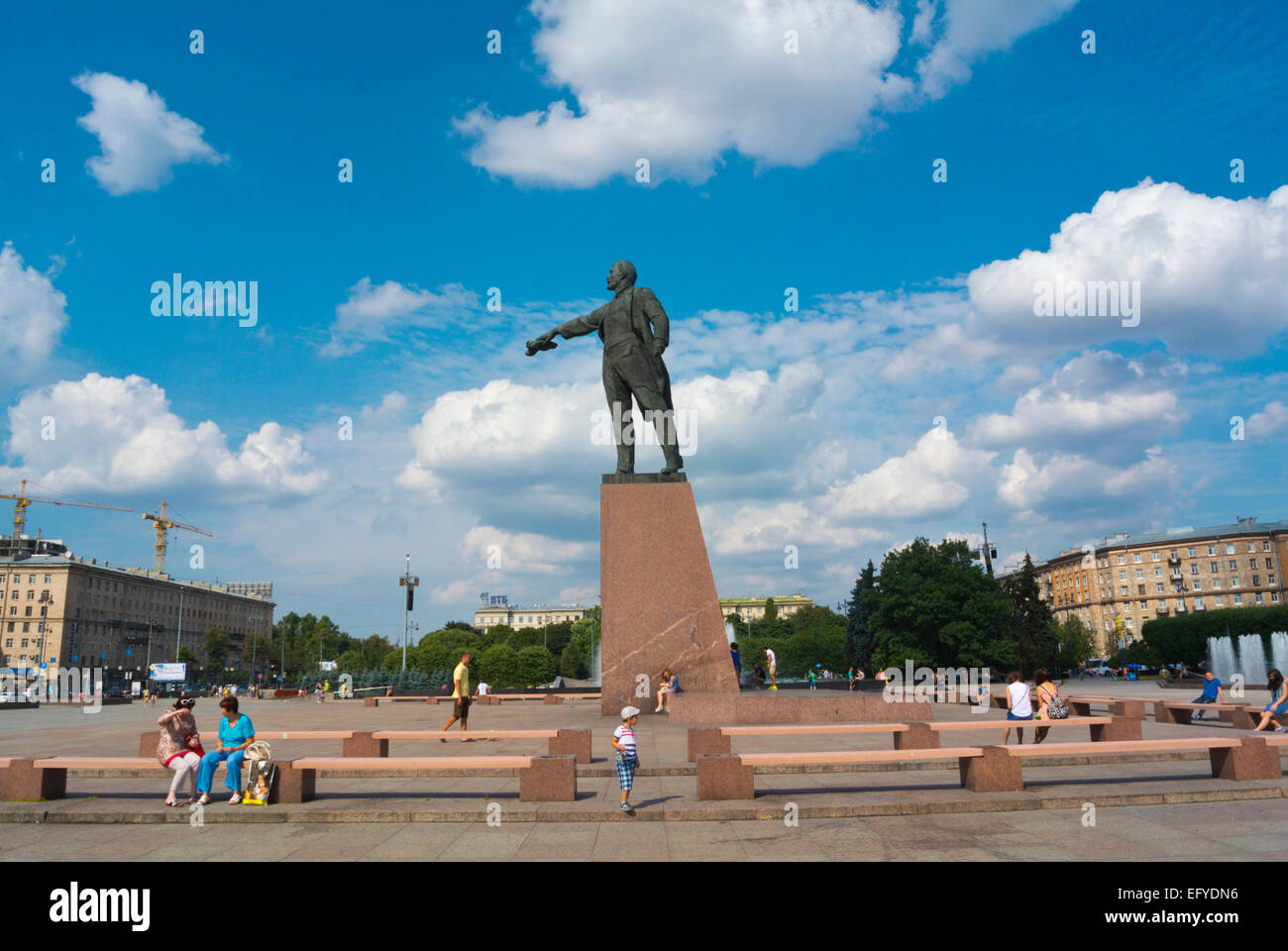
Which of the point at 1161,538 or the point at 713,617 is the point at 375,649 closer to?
the point at 1161,538

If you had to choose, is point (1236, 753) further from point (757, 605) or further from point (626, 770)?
point (757, 605)

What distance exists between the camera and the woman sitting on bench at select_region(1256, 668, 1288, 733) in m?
12.2

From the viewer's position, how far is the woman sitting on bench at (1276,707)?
40.0 feet

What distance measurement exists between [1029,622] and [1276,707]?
162 ft

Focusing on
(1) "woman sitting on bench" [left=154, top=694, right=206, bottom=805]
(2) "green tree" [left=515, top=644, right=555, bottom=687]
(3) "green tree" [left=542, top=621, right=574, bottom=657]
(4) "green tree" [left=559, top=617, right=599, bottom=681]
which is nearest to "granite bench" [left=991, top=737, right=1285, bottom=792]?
(1) "woman sitting on bench" [left=154, top=694, right=206, bottom=805]

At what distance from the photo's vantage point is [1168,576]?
101188mm

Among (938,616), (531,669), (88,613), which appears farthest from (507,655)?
(88,613)

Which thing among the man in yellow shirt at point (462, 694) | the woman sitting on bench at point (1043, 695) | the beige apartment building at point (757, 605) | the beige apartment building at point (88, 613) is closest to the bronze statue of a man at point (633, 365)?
the man in yellow shirt at point (462, 694)

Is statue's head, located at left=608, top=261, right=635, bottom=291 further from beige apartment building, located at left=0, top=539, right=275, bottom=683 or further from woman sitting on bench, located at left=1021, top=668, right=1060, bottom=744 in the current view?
beige apartment building, located at left=0, top=539, right=275, bottom=683

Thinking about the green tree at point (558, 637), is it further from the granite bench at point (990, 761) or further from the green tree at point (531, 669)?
the granite bench at point (990, 761)

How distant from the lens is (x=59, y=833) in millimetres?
7672

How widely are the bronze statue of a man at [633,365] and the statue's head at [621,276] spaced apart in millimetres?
23

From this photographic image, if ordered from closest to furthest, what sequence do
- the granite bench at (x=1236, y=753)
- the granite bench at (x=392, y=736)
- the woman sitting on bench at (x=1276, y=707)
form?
1. the granite bench at (x=1236, y=753)
2. the granite bench at (x=392, y=736)
3. the woman sitting on bench at (x=1276, y=707)
